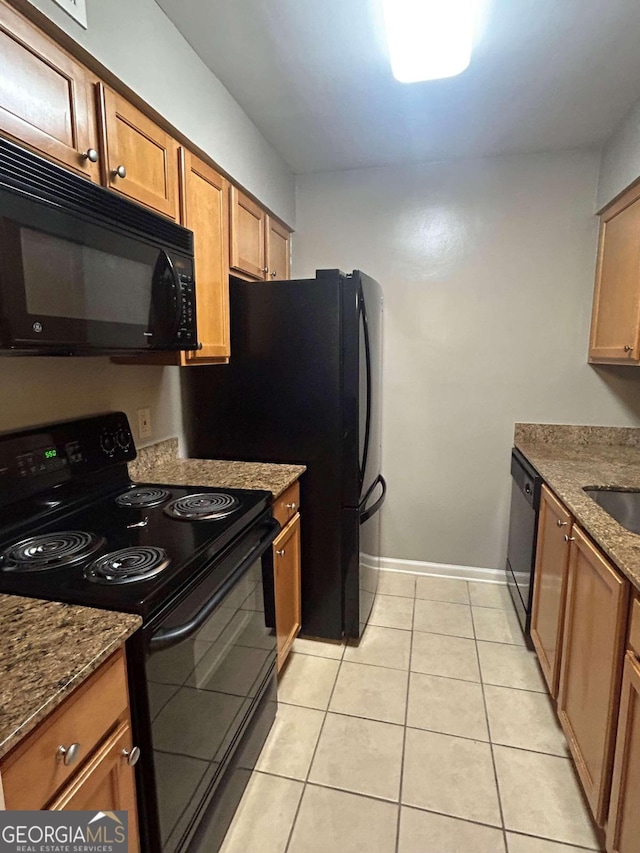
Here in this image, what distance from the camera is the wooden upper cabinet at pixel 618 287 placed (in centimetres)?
202

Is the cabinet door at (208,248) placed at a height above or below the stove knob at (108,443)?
above

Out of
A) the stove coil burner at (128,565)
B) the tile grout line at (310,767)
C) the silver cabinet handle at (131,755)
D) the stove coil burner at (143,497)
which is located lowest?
the tile grout line at (310,767)

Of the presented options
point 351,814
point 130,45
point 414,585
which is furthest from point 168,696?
point 414,585

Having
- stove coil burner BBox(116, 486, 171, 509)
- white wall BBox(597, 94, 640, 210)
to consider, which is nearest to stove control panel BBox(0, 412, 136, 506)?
stove coil burner BBox(116, 486, 171, 509)

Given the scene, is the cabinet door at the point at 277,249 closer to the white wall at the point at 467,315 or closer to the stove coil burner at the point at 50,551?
the white wall at the point at 467,315

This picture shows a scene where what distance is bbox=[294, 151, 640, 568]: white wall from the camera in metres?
2.52

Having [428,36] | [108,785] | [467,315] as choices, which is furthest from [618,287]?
[108,785]

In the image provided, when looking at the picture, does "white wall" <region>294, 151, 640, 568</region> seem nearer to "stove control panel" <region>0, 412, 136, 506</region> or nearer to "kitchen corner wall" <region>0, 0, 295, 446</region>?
"kitchen corner wall" <region>0, 0, 295, 446</region>

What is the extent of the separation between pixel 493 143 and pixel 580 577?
2.10 m

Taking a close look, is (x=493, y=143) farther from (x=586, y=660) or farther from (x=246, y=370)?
(x=586, y=660)

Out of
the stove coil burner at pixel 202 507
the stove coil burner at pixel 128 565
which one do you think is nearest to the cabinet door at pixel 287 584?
the stove coil burner at pixel 202 507

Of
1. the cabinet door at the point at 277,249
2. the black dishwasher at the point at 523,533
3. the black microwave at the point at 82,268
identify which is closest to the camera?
the black microwave at the point at 82,268

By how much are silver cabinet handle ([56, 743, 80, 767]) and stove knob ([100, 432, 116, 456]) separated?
1027mm

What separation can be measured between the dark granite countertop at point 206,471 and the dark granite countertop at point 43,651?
0.84 meters
